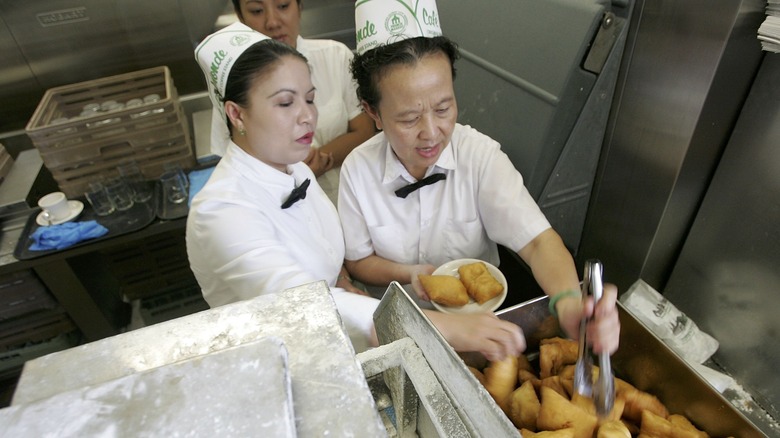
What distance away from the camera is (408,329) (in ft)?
1.92

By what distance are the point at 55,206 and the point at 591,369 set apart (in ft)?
8.62

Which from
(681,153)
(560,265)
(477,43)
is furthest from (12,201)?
(681,153)

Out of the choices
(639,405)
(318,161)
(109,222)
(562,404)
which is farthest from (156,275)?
(639,405)

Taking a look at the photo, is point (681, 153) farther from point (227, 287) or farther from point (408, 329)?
point (227, 287)

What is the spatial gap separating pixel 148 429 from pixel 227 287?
0.94 m

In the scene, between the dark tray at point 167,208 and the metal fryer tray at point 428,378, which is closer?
the metal fryer tray at point 428,378

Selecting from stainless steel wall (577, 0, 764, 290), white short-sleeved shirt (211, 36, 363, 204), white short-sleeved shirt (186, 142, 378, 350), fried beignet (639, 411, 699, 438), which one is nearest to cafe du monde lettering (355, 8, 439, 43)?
white short-sleeved shirt (186, 142, 378, 350)

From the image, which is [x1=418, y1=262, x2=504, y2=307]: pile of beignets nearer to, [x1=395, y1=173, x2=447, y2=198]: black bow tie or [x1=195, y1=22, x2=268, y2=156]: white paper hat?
[x1=395, y1=173, x2=447, y2=198]: black bow tie

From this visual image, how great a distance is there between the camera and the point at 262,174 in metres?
1.39

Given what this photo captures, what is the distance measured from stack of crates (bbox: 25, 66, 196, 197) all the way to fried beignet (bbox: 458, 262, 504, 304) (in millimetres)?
1933

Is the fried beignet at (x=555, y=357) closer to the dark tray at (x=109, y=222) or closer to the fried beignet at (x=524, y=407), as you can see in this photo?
the fried beignet at (x=524, y=407)

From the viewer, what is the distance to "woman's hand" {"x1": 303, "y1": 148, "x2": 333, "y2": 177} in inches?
87.7

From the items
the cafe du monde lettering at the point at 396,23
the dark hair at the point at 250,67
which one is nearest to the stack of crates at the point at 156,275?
the dark hair at the point at 250,67

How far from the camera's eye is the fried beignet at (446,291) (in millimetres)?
1320
